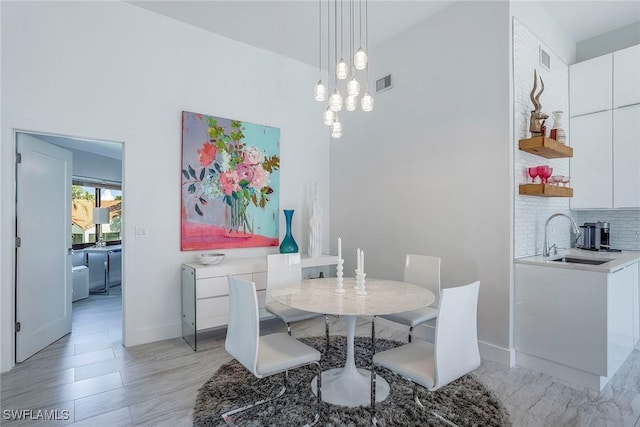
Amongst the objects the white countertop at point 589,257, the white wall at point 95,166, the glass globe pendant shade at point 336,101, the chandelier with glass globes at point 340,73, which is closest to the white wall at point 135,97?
the chandelier with glass globes at point 340,73

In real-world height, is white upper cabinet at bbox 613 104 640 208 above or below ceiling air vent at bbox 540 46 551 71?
below

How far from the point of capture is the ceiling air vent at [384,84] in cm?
390

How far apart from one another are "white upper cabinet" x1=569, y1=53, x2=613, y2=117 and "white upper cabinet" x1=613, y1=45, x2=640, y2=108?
4 cm

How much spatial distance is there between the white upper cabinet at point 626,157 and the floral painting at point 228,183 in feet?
12.0

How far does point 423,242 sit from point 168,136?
2947 mm

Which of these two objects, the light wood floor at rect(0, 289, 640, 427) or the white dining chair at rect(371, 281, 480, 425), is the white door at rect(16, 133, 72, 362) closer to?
the light wood floor at rect(0, 289, 640, 427)

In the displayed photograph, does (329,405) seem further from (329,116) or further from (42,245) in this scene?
(42,245)

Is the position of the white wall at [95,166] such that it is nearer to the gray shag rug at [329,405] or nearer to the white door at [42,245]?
the white door at [42,245]

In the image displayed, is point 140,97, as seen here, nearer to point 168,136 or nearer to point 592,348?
point 168,136

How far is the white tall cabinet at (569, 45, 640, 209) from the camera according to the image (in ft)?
10.5

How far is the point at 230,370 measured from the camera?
8.89ft

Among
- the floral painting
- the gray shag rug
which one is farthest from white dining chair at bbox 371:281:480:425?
the floral painting

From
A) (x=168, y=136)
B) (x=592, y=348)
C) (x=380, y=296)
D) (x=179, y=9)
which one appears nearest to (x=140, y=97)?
(x=168, y=136)

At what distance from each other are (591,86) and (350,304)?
12.0ft
